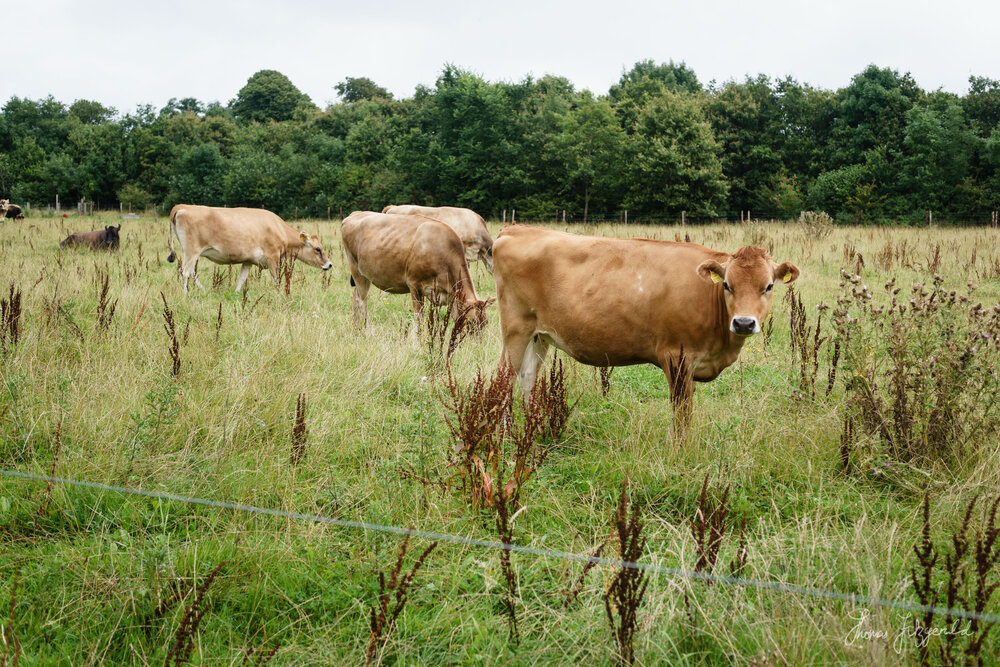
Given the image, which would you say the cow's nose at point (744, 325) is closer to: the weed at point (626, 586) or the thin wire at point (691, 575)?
the thin wire at point (691, 575)

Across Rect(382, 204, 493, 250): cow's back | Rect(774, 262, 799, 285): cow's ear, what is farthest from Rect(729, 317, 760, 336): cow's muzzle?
Rect(382, 204, 493, 250): cow's back

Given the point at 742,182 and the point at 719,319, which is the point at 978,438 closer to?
the point at 719,319

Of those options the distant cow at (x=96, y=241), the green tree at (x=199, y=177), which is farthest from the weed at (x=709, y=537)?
the green tree at (x=199, y=177)

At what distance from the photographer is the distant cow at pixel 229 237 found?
424 inches

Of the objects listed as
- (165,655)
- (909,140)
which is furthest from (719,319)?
(909,140)

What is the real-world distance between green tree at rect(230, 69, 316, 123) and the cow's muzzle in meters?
85.3

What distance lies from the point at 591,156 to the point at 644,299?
129ft

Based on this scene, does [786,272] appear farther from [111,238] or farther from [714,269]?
[111,238]

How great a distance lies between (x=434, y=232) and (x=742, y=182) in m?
38.3

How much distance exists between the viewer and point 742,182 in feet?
136

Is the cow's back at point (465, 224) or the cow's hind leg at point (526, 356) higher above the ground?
the cow's back at point (465, 224)

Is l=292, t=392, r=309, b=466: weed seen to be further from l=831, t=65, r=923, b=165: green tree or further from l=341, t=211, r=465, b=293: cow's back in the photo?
A: l=831, t=65, r=923, b=165: green tree
